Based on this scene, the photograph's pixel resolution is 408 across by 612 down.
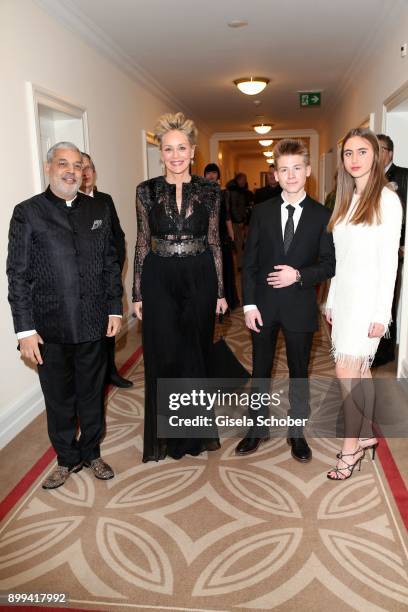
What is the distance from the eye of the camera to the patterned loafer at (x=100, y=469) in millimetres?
2699

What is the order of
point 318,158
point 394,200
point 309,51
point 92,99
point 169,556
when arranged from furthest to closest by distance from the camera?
point 318,158 < point 309,51 < point 92,99 < point 394,200 < point 169,556

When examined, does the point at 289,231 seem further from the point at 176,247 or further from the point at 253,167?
the point at 253,167

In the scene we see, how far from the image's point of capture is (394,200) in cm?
228

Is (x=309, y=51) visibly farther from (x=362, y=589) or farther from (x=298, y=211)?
(x=362, y=589)

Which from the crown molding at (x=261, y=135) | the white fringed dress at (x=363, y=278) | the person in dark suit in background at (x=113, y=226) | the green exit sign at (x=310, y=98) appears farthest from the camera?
the crown molding at (x=261, y=135)

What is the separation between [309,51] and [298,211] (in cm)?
406

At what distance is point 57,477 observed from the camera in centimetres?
265

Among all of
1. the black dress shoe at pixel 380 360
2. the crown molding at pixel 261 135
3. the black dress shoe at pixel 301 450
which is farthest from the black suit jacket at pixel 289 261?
the crown molding at pixel 261 135

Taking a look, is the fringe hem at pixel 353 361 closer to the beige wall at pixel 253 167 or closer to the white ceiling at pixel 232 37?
the white ceiling at pixel 232 37

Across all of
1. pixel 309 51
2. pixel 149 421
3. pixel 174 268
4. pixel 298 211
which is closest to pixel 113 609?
pixel 149 421

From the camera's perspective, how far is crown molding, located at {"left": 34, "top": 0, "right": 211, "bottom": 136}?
154 inches

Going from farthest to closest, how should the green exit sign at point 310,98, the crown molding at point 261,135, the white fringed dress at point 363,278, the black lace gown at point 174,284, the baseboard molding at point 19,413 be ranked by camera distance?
the crown molding at point 261,135 < the green exit sign at point 310,98 < the baseboard molding at point 19,413 < the black lace gown at point 174,284 < the white fringed dress at point 363,278

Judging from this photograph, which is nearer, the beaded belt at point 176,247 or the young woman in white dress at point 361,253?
the young woman in white dress at point 361,253

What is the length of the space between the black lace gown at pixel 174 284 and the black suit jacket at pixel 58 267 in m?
0.24
